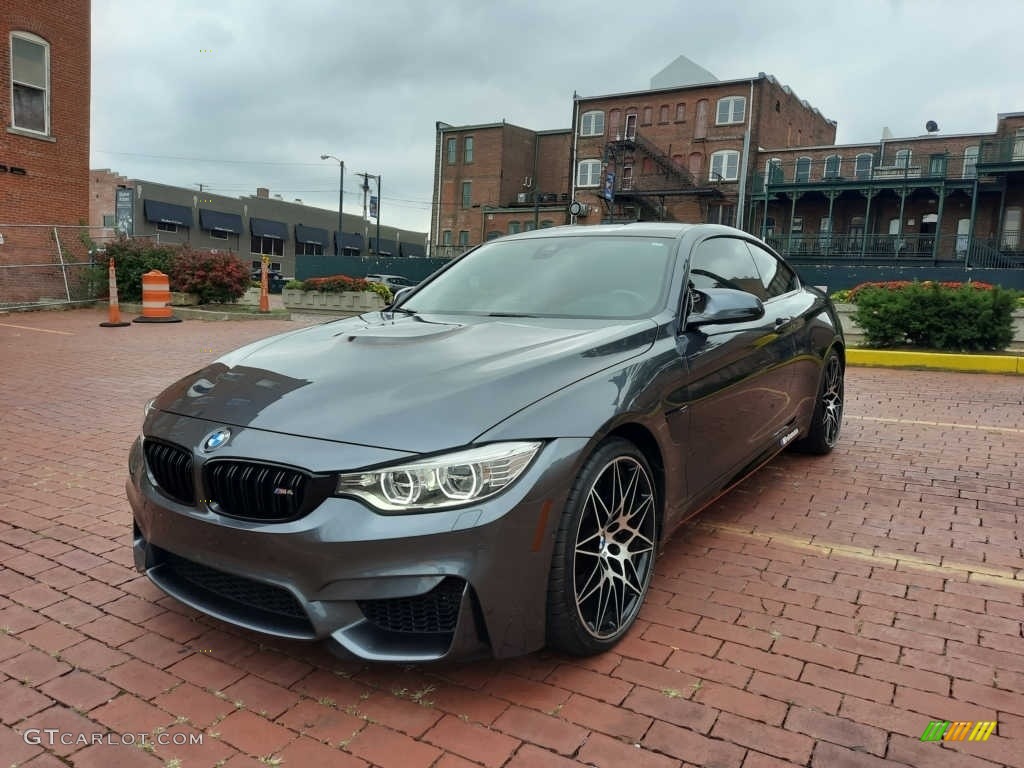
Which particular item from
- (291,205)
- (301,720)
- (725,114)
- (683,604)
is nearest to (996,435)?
(683,604)

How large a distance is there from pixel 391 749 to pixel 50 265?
60.8 ft

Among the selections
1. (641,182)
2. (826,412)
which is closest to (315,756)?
(826,412)

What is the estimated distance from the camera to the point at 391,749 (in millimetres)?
2176

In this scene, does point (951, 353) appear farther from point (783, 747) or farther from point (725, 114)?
point (725, 114)

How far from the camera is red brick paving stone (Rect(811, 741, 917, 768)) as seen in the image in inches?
83.6

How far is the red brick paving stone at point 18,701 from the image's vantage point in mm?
2303

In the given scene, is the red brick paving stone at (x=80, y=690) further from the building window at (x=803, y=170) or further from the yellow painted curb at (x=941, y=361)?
the building window at (x=803, y=170)

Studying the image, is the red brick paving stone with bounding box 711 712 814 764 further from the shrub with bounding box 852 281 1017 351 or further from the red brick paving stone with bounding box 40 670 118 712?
the shrub with bounding box 852 281 1017 351

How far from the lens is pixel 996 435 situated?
6.34 m

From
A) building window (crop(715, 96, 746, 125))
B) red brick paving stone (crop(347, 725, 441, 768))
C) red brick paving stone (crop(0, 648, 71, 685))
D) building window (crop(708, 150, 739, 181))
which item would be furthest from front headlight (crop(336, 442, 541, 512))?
building window (crop(715, 96, 746, 125))

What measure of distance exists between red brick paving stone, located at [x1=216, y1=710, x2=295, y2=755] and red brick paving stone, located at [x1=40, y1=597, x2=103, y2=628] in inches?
38.7

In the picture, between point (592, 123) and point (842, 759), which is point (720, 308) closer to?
point (842, 759)

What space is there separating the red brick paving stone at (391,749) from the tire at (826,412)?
391 centimetres

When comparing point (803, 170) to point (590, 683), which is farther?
point (803, 170)
